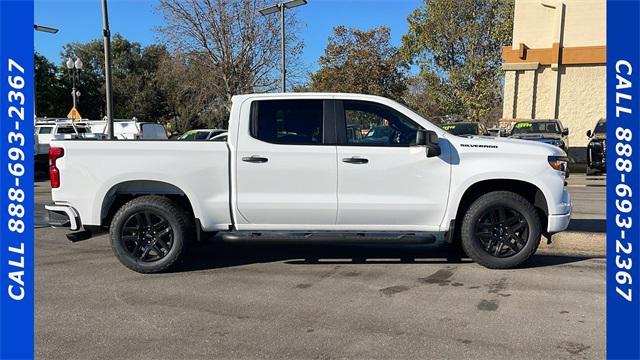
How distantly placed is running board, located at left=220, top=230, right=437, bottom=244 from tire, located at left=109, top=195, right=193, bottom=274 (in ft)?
1.66

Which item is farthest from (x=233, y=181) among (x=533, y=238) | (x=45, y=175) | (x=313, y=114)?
(x=45, y=175)

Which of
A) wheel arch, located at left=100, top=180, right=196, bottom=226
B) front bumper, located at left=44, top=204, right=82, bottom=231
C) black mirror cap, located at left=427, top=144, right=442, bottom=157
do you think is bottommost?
front bumper, located at left=44, top=204, right=82, bottom=231

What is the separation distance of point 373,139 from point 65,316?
3.49m

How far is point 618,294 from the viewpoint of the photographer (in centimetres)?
369

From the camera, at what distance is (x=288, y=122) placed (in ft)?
18.8

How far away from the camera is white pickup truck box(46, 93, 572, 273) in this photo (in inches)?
218

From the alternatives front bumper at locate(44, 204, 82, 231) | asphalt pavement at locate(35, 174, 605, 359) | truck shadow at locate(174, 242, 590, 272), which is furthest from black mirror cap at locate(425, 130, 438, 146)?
front bumper at locate(44, 204, 82, 231)

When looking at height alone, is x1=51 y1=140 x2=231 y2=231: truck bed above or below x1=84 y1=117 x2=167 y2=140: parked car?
below

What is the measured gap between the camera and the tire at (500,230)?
5617 millimetres

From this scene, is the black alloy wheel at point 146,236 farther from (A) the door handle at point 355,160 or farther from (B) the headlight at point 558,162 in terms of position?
(B) the headlight at point 558,162

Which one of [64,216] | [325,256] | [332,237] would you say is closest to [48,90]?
[64,216]

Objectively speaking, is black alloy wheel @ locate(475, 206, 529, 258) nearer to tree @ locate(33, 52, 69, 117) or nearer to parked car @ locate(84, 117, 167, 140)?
parked car @ locate(84, 117, 167, 140)

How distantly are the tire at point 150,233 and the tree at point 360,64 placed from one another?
28.3 meters

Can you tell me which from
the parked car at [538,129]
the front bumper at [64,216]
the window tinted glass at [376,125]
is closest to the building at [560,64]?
the parked car at [538,129]
